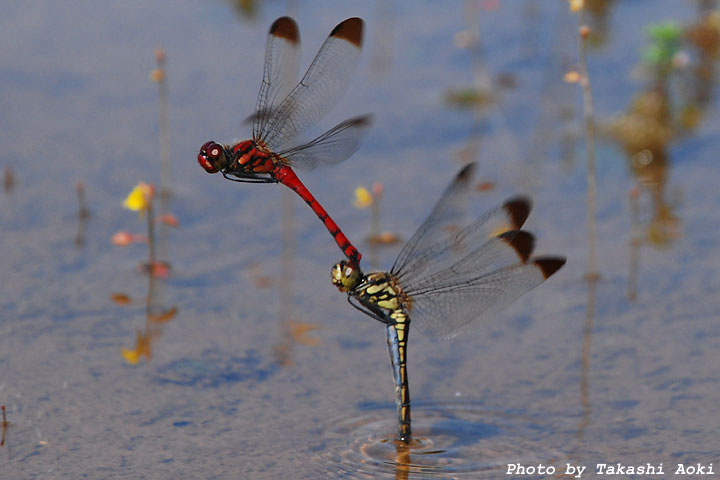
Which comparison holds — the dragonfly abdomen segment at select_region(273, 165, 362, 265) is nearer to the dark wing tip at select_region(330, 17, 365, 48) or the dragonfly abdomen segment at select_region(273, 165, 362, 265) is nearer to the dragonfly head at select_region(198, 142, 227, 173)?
the dragonfly head at select_region(198, 142, 227, 173)

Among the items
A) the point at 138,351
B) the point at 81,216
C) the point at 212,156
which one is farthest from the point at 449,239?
the point at 81,216

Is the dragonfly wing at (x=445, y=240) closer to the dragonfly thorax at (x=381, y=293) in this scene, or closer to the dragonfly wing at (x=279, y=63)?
the dragonfly thorax at (x=381, y=293)

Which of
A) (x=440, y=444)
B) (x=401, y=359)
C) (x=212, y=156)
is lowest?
(x=440, y=444)

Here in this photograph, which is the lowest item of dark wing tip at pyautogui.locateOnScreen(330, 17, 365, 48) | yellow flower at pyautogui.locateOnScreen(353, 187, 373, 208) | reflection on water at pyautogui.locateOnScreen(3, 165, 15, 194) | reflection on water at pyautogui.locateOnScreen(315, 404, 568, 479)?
reflection on water at pyautogui.locateOnScreen(315, 404, 568, 479)

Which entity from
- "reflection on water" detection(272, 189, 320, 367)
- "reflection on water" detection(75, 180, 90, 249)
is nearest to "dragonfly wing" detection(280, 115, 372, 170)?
"reflection on water" detection(272, 189, 320, 367)

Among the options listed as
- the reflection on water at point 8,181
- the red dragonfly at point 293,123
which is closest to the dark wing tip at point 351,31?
the red dragonfly at point 293,123

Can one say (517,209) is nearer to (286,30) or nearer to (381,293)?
(381,293)

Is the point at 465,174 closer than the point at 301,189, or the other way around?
A: the point at 301,189
